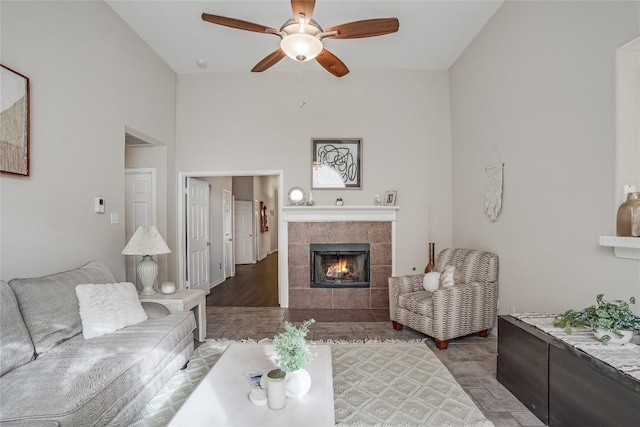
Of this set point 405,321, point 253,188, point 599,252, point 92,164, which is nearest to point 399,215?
point 405,321

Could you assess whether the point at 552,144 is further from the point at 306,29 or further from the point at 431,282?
the point at 306,29

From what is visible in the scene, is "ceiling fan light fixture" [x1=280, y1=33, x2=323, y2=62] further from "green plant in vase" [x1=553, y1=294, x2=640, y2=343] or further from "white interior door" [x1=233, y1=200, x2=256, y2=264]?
"white interior door" [x1=233, y1=200, x2=256, y2=264]

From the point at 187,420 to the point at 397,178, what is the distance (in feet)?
13.2

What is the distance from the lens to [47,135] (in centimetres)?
257

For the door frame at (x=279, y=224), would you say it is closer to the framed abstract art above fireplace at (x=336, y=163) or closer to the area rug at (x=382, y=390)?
the framed abstract art above fireplace at (x=336, y=163)

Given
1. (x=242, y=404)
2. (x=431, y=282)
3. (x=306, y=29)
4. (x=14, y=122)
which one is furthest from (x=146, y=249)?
(x=431, y=282)

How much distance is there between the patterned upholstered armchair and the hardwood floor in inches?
79.3

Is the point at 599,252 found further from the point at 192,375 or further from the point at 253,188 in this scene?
the point at 253,188

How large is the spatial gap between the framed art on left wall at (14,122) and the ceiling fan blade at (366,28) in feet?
7.25

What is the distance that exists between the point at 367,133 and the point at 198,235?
3.12 meters

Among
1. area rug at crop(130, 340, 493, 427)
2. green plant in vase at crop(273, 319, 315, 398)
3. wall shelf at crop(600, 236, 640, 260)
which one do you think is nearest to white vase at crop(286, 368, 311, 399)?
green plant in vase at crop(273, 319, 315, 398)

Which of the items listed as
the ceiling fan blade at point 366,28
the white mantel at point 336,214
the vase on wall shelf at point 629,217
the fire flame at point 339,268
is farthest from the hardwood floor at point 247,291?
the vase on wall shelf at point 629,217

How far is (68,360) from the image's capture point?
1819mm

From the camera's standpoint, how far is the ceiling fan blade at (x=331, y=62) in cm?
282
